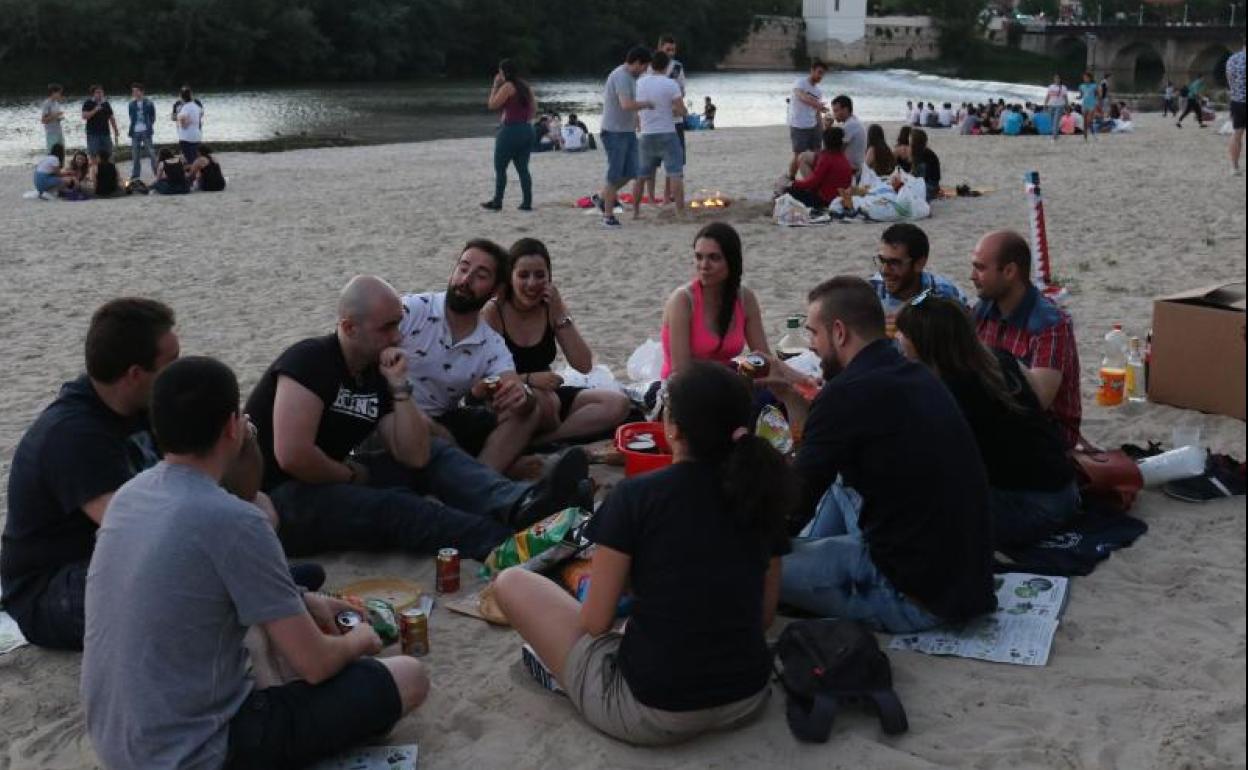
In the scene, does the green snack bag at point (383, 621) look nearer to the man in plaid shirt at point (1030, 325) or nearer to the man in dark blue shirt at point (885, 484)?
the man in dark blue shirt at point (885, 484)

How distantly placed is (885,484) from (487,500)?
175 centimetres

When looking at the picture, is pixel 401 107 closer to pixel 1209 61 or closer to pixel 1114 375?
pixel 1114 375

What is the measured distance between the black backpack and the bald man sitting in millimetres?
1381

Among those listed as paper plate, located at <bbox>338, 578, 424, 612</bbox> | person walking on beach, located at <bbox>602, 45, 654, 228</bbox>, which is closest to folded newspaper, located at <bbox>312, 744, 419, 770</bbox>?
paper plate, located at <bbox>338, 578, 424, 612</bbox>

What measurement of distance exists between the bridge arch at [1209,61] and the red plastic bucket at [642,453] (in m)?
78.6

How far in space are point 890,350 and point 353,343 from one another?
1959 mm

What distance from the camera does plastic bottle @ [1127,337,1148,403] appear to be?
6.57 meters

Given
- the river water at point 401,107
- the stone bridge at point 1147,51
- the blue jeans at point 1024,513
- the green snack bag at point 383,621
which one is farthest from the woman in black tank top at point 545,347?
the stone bridge at point 1147,51

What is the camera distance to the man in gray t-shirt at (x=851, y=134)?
45.6 ft

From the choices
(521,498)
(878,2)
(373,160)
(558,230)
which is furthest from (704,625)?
(878,2)

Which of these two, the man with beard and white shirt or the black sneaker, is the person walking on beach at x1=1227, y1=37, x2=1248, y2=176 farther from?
the black sneaker

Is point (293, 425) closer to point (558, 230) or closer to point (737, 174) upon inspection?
point (558, 230)

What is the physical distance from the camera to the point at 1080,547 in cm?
466

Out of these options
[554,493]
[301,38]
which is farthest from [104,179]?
[301,38]
